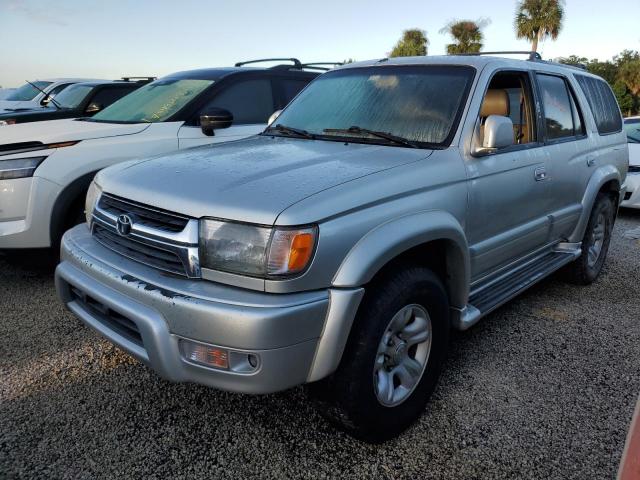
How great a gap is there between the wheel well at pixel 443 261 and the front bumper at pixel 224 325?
0.59 metres

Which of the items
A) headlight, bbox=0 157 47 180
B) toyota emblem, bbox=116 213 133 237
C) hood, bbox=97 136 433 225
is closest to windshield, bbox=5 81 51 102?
headlight, bbox=0 157 47 180

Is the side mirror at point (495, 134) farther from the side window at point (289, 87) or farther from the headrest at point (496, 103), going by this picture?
the side window at point (289, 87)

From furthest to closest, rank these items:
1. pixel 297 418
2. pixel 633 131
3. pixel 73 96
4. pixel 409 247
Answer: pixel 73 96 → pixel 633 131 → pixel 297 418 → pixel 409 247

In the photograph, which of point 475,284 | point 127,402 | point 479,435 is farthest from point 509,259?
point 127,402

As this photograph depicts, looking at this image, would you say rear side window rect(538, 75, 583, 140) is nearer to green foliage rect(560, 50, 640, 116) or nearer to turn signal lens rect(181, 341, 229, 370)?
turn signal lens rect(181, 341, 229, 370)

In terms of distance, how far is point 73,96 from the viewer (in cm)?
915

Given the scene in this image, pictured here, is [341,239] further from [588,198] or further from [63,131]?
[63,131]

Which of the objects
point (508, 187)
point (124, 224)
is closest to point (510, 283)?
point (508, 187)

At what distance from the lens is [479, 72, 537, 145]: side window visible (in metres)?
3.34

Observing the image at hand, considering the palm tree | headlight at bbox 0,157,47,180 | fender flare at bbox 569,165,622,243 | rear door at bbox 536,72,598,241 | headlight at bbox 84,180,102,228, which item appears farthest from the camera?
the palm tree

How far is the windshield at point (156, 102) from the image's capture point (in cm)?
465

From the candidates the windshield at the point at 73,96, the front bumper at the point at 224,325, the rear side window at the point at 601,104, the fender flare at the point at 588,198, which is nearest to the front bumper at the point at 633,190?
the rear side window at the point at 601,104

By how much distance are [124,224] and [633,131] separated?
835 centimetres

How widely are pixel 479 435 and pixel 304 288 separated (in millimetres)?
1209
